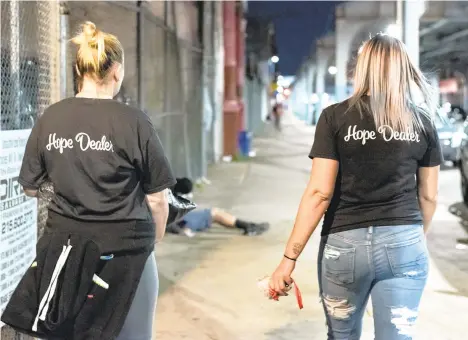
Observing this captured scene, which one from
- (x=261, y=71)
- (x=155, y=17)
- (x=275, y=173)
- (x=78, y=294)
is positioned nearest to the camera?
(x=78, y=294)

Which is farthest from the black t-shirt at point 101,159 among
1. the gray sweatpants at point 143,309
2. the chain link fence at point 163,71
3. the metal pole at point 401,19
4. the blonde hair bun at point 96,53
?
the metal pole at point 401,19

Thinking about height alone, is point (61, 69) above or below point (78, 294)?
above

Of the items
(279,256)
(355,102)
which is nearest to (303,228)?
(355,102)

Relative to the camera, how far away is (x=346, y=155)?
→ 2.80m

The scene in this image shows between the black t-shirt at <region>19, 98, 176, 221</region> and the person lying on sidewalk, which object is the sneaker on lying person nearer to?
the person lying on sidewalk

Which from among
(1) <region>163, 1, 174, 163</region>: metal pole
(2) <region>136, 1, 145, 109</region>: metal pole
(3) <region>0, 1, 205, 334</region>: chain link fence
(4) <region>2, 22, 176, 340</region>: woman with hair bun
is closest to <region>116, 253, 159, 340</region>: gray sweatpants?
(4) <region>2, 22, 176, 340</region>: woman with hair bun

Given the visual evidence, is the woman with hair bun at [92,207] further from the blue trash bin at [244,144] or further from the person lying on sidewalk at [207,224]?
the blue trash bin at [244,144]

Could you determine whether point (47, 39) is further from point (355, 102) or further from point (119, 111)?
point (355, 102)

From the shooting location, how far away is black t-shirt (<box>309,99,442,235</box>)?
279 cm

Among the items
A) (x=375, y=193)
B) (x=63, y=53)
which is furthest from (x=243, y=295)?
(x=375, y=193)

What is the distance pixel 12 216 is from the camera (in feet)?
12.0

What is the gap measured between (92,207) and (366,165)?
1.07 meters

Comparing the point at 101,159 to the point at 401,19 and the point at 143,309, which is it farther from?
the point at 401,19

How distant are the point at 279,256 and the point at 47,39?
3898 millimetres
